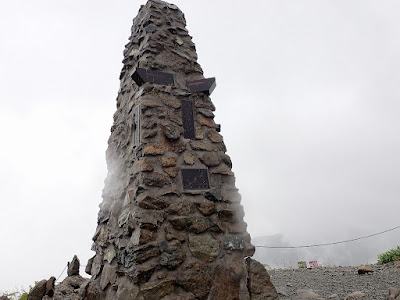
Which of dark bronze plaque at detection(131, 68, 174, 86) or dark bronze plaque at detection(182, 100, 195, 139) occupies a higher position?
dark bronze plaque at detection(131, 68, 174, 86)

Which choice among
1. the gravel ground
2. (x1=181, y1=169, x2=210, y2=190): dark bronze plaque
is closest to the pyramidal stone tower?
(x1=181, y1=169, x2=210, y2=190): dark bronze plaque

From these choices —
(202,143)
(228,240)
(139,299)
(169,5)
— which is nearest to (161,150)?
(202,143)

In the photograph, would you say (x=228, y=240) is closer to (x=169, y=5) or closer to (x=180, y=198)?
(x=180, y=198)

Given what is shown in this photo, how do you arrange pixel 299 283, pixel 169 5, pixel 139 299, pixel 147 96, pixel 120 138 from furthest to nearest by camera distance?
pixel 299 283
pixel 169 5
pixel 120 138
pixel 147 96
pixel 139 299

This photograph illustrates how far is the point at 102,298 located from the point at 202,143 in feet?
7.13

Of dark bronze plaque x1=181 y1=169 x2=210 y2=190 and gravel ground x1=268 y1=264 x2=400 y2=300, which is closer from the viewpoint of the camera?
dark bronze plaque x1=181 y1=169 x2=210 y2=190

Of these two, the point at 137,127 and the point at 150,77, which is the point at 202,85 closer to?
the point at 150,77

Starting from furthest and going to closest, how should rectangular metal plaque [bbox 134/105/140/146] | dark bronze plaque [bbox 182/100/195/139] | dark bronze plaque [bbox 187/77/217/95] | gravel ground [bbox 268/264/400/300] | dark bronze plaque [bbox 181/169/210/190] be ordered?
1. gravel ground [bbox 268/264/400/300]
2. dark bronze plaque [bbox 187/77/217/95]
3. dark bronze plaque [bbox 182/100/195/139]
4. rectangular metal plaque [bbox 134/105/140/146]
5. dark bronze plaque [bbox 181/169/210/190]

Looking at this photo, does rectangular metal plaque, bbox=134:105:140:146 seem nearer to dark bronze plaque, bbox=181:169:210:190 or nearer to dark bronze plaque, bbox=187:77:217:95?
dark bronze plaque, bbox=181:169:210:190

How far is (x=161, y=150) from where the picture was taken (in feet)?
12.4

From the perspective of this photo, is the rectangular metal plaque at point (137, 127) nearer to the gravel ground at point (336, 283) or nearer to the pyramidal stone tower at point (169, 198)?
the pyramidal stone tower at point (169, 198)

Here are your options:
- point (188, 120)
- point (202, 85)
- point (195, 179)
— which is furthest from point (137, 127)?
point (202, 85)

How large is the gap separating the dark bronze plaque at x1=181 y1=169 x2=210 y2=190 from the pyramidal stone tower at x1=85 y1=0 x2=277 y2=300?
13 mm

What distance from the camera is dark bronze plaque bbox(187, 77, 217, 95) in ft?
14.4
